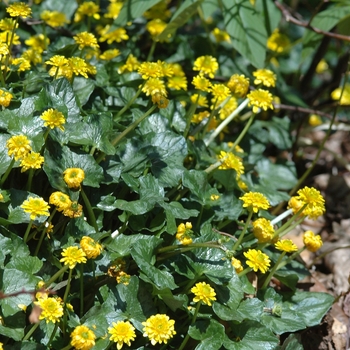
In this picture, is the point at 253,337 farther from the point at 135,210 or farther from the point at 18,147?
the point at 18,147

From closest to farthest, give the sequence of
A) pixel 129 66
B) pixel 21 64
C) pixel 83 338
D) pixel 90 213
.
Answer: pixel 83 338
pixel 90 213
pixel 21 64
pixel 129 66

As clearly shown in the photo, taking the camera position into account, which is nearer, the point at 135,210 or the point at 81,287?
the point at 81,287

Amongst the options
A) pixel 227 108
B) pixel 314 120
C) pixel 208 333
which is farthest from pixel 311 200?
pixel 314 120

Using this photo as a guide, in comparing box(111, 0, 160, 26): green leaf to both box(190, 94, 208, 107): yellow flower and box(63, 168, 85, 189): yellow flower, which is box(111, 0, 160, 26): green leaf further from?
box(63, 168, 85, 189): yellow flower

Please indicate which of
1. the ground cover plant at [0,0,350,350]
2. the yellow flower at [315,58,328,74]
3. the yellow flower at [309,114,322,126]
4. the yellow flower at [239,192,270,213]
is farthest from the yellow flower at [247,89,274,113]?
the yellow flower at [315,58,328,74]

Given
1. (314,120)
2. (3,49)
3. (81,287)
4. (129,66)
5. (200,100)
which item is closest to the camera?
(81,287)

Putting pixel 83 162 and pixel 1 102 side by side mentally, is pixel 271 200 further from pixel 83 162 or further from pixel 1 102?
pixel 1 102

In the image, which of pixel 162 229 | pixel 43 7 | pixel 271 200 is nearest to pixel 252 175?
pixel 271 200
